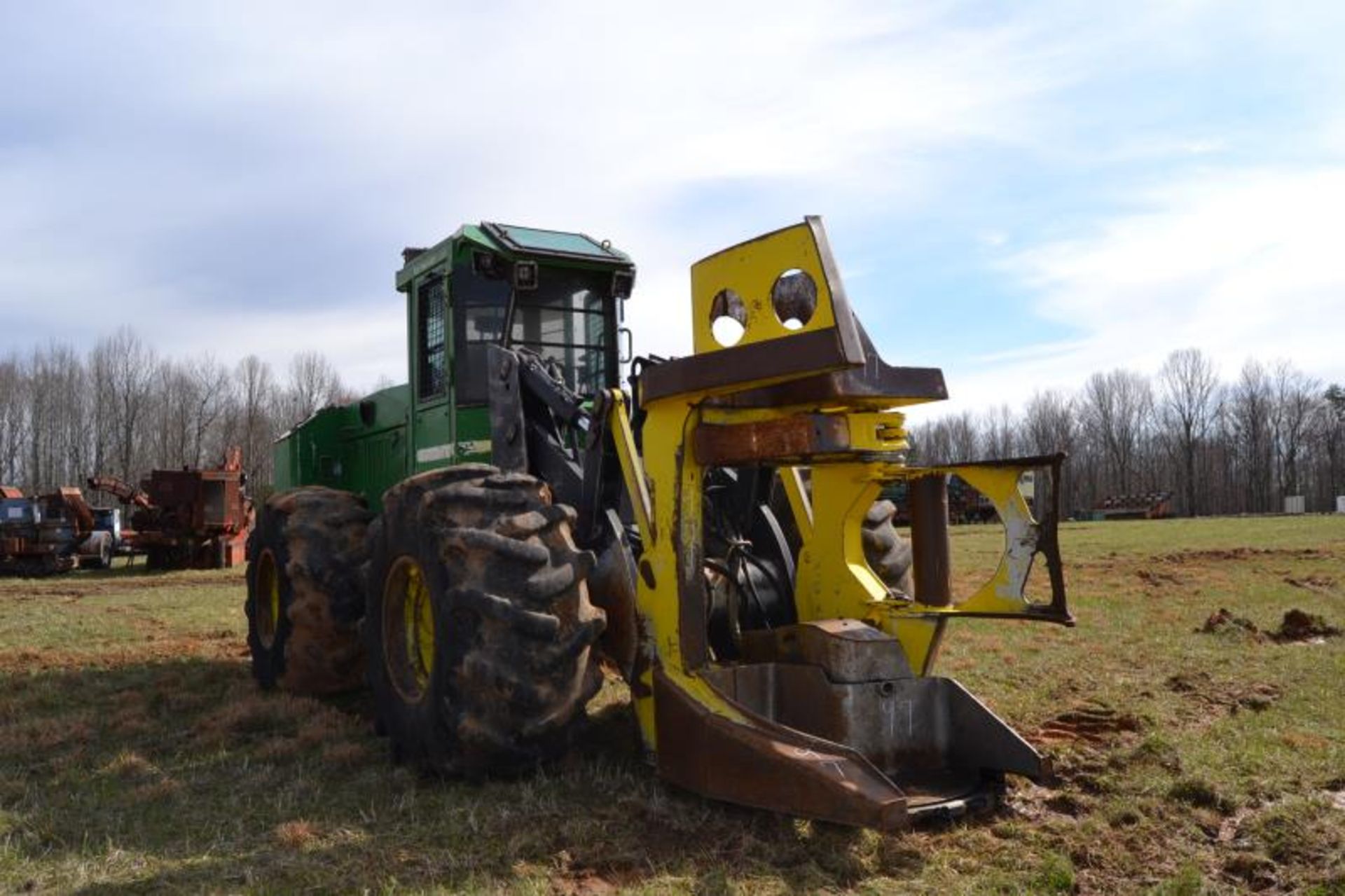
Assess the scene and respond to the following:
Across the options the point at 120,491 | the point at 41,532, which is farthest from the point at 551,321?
the point at 120,491

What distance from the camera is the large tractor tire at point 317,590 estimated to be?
7156 mm

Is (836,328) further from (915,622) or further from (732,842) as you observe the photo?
(732,842)

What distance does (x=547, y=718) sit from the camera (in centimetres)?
479

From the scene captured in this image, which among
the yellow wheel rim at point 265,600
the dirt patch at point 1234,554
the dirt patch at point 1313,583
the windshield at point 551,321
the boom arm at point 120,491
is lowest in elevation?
the dirt patch at point 1313,583

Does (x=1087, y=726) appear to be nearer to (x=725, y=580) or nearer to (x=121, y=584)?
(x=725, y=580)

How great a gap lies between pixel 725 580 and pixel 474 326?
2621 millimetres

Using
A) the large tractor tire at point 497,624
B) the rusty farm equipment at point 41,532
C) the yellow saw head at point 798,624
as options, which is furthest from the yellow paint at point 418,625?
the rusty farm equipment at point 41,532

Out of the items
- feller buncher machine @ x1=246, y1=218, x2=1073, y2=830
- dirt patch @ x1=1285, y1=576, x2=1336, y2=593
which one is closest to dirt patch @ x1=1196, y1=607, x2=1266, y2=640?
dirt patch @ x1=1285, y1=576, x2=1336, y2=593

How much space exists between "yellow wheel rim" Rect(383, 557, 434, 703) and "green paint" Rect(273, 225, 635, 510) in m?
1.41

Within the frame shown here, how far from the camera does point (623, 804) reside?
4.84 m

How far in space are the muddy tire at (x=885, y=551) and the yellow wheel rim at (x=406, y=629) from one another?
113 inches

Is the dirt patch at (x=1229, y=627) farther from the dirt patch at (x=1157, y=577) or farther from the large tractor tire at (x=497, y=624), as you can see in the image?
the large tractor tire at (x=497, y=624)

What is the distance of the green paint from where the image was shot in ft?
23.6

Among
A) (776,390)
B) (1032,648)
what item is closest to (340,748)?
(776,390)
